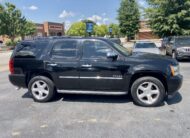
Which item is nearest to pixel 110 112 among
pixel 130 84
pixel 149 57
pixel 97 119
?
pixel 97 119

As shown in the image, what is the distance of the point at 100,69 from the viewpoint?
19.5ft

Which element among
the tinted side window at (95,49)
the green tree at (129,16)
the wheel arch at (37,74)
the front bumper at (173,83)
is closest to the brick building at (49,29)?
the green tree at (129,16)

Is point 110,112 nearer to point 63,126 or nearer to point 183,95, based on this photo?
Answer: point 63,126

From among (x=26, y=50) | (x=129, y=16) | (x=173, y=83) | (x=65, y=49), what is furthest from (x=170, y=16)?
(x=129, y=16)

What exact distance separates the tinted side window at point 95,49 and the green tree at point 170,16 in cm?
1773

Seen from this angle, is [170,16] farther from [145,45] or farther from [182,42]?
[145,45]

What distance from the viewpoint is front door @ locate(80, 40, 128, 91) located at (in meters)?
5.88

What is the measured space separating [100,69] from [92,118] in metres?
1.38

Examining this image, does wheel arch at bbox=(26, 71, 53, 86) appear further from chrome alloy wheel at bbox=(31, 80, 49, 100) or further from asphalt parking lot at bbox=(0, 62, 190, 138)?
asphalt parking lot at bbox=(0, 62, 190, 138)

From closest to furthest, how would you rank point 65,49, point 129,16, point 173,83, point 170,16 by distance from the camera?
point 173,83
point 65,49
point 170,16
point 129,16

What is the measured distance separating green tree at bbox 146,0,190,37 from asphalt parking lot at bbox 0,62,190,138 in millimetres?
16900

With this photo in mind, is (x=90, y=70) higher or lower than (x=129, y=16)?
lower

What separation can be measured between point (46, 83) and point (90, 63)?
1.42 m

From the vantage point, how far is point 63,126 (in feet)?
15.5
